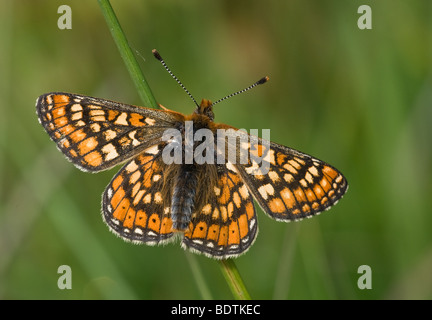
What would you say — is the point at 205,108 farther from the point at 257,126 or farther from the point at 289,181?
the point at 257,126

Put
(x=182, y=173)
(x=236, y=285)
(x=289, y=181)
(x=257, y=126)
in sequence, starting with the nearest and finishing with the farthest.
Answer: (x=236, y=285), (x=289, y=181), (x=182, y=173), (x=257, y=126)

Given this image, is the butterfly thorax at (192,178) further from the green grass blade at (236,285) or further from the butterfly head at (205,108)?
the green grass blade at (236,285)

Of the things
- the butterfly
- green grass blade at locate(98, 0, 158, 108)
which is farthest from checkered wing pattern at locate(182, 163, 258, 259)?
green grass blade at locate(98, 0, 158, 108)

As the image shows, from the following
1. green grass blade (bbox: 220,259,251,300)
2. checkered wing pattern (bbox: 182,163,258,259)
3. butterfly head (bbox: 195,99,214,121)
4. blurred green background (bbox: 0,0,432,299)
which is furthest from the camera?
blurred green background (bbox: 0,0,432,299)

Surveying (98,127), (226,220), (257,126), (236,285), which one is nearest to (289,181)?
(226,220)

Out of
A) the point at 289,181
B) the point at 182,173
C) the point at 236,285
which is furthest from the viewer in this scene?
the point at 182,173

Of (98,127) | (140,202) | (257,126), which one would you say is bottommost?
(140,202)

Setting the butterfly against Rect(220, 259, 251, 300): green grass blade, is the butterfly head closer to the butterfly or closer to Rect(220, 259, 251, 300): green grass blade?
the butterfly
